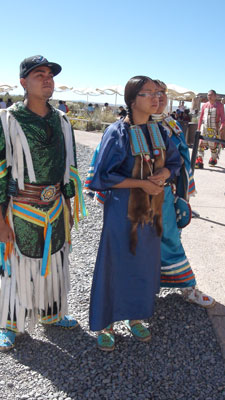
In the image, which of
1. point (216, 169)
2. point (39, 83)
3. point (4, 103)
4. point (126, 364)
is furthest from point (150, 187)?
point (4, 103)

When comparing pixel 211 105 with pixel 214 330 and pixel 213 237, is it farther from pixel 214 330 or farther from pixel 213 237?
pixel 214 330

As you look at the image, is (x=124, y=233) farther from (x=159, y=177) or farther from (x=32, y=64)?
Answer: (x=32, y=64)

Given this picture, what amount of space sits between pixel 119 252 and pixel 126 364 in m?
0.74

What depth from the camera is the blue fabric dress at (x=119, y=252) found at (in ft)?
7.64

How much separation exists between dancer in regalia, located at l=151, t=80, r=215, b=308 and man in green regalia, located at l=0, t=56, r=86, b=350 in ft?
2.53

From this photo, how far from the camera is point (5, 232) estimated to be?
2375 millimetres

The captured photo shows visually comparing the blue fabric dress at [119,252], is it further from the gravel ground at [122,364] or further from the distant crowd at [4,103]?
the distant crowd at [4,103]

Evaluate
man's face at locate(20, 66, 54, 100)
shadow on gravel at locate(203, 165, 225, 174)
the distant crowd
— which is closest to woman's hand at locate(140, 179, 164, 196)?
man's face at locate(20, 66, 54, 100)

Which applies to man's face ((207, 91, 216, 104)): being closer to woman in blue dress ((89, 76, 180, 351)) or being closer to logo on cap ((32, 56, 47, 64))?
woman in blue dress ((89, 76, 180, 351))

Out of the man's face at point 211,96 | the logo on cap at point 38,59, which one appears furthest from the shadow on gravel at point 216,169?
the logo on cap at point 38,59

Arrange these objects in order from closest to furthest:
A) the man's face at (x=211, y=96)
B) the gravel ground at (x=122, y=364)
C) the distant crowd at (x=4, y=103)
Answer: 1. the gravel ground at (x=122, y=364)
2. the man's face at (x=211, y=96)
3. the distant crowd at (x=4, y=103)

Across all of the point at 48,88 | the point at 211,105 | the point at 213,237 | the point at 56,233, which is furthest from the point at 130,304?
the point at 211,105

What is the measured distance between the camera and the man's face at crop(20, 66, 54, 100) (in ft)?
7.48

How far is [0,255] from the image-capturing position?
8.29 ft
